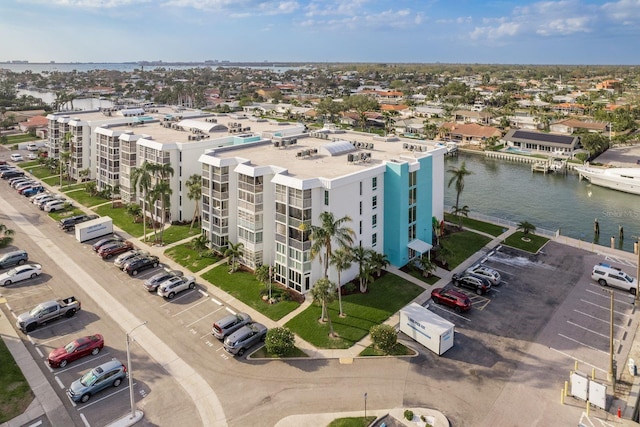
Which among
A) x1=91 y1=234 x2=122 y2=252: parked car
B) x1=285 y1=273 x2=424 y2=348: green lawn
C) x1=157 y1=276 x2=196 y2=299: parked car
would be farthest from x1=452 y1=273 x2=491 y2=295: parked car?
x1=91 y1=234 x2=122 y2=252: parked car

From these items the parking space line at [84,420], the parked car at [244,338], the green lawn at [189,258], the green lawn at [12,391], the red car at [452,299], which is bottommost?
the parking space line at [84,420]

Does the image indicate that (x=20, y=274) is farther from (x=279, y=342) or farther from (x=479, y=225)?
(x=479, y=225)

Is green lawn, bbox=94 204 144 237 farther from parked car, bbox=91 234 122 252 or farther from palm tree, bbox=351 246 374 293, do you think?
palm tree, bbox=351 246 374 293

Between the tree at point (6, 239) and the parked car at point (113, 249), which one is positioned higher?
the tree at point (6, 239)

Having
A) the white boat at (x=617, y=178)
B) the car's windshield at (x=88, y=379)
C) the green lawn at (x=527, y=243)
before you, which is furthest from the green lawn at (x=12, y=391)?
the white boat at (x=617, y=178)

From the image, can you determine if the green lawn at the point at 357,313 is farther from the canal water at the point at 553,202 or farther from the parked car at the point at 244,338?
the canal water at the point at 553,202

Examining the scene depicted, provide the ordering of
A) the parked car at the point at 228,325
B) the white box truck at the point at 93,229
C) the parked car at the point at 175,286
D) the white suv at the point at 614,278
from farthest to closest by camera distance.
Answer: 1. the white box truck at the point at 93,229
2. the white suv at the point at 614,278
3. the parked car at the point at 175,286
4. the parked car at the point at 228,325

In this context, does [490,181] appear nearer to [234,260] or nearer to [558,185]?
[558,185]


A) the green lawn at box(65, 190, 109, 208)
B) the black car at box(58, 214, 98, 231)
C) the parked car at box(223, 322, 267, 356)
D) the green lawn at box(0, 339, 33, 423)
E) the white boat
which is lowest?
the green lawn at box(0, 339, 33, 423)
